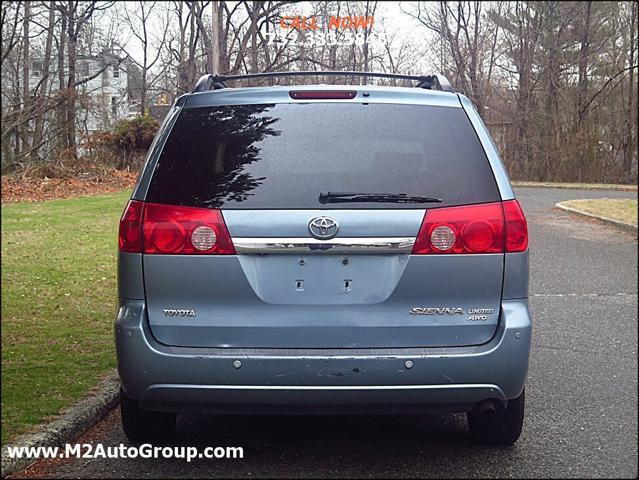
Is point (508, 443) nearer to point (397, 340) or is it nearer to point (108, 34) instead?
point (397, 340)

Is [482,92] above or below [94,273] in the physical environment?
above

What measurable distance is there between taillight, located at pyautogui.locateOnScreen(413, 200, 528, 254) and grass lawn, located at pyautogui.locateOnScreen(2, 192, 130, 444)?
223 cm

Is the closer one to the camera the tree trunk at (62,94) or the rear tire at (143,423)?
the rear tire at (143,423)

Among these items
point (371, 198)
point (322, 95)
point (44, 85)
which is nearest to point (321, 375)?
point (371, 198)

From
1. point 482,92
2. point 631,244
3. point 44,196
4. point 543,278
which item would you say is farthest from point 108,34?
point 543,278

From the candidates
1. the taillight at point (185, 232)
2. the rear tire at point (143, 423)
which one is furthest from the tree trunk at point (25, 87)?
the taillight at point (185, 232)

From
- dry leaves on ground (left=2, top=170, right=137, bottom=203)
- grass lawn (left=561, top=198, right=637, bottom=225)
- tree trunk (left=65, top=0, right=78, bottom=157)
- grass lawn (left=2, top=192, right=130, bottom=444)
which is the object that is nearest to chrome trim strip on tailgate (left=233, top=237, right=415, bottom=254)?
grass lawn (left=2, top=192, right=130, bottom=444)

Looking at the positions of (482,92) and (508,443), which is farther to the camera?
(482,92)

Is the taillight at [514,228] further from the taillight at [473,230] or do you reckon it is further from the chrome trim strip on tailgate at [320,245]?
the chrome trim strip on tailgate at [320,245]

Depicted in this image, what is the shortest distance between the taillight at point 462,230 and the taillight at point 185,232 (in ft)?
2.59

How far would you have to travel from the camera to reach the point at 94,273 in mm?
9172

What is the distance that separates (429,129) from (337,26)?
35.6 metres

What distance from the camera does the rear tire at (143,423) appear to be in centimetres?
377

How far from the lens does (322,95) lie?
359cm
